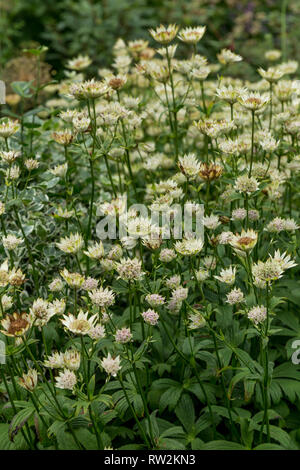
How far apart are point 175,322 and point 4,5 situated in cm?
566

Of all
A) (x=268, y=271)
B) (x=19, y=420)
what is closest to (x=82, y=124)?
(x=268, y=271)

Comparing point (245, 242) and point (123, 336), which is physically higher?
point (245, 242)

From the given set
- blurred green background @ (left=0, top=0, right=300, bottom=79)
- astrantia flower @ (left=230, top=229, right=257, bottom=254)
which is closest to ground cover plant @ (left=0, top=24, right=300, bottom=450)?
astrantia flower @ (left=230, top=229, right=257, bottom=254)

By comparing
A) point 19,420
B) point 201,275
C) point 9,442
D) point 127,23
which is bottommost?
point 9,442

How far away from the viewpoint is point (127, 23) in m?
6.31

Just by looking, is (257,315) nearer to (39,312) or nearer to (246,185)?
(246,185)

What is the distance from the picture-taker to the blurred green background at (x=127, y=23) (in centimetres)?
616

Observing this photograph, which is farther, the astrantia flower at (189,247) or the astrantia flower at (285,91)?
the astrantia flower at (285,91)

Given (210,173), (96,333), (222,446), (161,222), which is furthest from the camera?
(161,222)

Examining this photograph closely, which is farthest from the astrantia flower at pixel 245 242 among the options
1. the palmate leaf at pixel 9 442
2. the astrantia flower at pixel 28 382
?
the palmate leaf at pixel 9 442

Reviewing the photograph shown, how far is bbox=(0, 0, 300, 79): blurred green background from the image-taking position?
616cm

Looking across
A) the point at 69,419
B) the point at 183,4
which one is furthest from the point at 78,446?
the point at 183,4

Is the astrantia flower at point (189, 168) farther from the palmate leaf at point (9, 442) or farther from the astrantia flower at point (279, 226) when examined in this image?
the palmate leaf at point (9, 442)

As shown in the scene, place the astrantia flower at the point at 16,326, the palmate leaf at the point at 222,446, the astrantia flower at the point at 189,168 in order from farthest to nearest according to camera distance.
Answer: the astrantia flower at the point at 189,168
the palmate leaf at the point at 222,446
the astrantia flower at the point at 16,326
